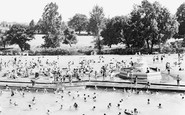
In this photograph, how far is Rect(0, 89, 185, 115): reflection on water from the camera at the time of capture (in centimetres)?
2814

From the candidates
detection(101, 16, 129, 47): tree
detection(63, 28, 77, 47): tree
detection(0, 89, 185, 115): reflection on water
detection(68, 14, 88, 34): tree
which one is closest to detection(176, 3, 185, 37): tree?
detection(101, 16, 129, 47): tree

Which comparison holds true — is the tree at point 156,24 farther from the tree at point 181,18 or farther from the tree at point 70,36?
the tree at point 70,36

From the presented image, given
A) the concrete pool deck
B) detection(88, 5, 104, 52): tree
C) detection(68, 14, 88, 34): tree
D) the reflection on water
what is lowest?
the reflection on water

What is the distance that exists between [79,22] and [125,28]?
286 ft

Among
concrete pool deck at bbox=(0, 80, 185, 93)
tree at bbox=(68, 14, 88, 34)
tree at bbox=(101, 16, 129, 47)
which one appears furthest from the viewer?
tree at bbox=(68, 14, 88, 34)

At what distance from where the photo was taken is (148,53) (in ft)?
218

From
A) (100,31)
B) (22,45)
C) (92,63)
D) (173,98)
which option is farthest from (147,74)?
(22,45)

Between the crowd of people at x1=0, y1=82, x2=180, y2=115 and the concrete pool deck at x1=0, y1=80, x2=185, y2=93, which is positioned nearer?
the crowd of people at x1=0, y1=82, x2=180, y2=115

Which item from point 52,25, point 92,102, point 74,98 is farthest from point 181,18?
point 92,102

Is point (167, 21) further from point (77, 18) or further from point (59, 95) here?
point (77, 18)

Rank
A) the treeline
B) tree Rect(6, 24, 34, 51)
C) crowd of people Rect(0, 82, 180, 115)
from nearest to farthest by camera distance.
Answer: crowd of people Rect(0, 82, 180, 115) → the treeline → tree Rect(6, 24, 34, 51)

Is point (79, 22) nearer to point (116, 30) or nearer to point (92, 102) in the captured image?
point (116, 30)

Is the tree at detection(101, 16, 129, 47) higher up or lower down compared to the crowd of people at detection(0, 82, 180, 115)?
higher up

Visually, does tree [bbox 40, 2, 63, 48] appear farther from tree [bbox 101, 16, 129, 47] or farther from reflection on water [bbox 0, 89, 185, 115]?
reflection on water [bbox 0, 89, 185, 115]
